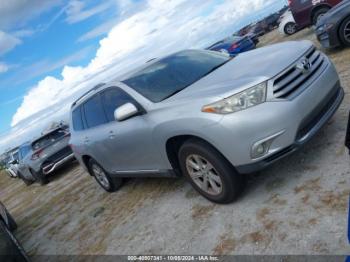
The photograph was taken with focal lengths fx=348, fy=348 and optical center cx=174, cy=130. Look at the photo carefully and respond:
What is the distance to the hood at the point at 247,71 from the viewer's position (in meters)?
3.67

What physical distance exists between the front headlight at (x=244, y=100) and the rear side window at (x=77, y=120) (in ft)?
12.5

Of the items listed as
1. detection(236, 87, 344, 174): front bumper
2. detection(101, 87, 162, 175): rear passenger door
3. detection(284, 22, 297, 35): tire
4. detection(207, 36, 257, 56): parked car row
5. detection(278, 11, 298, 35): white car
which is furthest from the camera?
detection(284, 22, 297, 35): tire

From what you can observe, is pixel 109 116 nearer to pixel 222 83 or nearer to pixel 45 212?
pixel 222 83

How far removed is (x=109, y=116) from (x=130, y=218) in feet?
5.24

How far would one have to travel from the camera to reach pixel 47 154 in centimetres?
1186

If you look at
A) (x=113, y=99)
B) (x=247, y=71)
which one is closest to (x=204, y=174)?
(x=247, y=71)

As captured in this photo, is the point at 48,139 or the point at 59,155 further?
the point at 48,139

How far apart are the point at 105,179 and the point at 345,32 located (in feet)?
20.6

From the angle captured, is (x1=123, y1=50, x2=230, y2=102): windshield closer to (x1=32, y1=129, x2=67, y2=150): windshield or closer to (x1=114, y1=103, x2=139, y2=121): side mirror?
(x1=114, y1=103, x2=139, y2=121): side mirror

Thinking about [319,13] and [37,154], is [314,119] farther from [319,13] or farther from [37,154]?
[37,154]

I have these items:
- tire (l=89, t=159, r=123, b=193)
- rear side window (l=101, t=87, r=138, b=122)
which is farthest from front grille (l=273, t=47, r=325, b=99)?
tire (l=89, t=159, r=123, b=193)

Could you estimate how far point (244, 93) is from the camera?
3562 mm

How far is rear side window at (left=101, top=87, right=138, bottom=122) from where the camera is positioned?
491cm

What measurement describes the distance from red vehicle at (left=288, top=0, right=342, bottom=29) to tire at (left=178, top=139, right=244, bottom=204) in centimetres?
990
